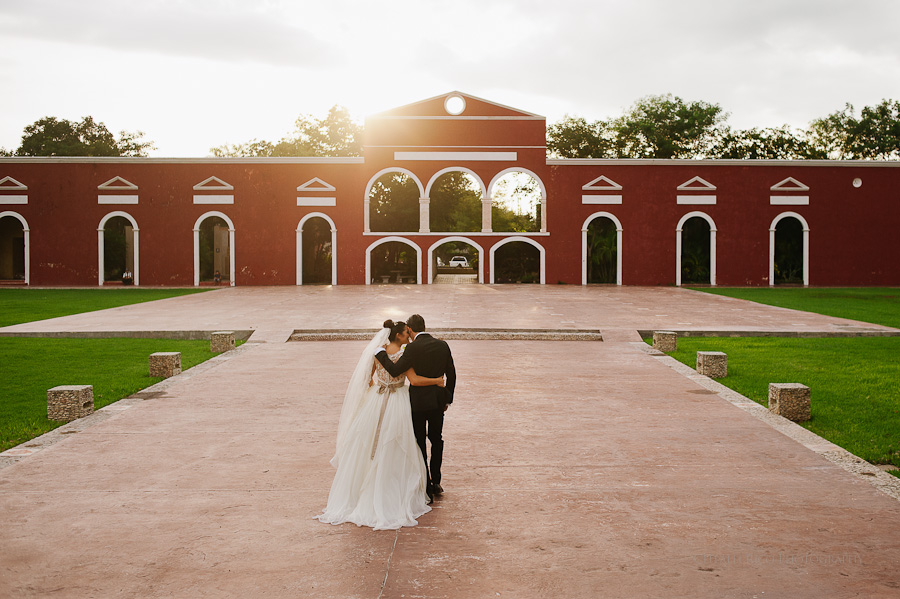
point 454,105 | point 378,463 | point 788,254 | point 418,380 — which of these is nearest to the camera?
point 378,463

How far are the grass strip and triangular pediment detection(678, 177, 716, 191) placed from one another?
1924cm

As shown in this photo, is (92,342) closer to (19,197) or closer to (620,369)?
(620,369)

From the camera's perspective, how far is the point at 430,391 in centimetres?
554

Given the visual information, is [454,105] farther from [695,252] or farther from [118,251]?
[118,251]

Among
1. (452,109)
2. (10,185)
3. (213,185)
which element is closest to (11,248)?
(10,185)

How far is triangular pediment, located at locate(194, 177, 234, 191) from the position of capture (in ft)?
108

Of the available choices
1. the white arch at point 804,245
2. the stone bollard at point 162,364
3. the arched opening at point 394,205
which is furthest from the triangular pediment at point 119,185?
the white arch at point 804,245

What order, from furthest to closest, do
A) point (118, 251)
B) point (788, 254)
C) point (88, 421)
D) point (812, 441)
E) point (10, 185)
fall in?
point (118, 251), point (788, 254), point (10, 185), point (88, 421), point (812, 441)

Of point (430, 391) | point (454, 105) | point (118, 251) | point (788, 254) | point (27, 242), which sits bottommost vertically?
point (430, 391)

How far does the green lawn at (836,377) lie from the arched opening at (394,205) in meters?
25.7

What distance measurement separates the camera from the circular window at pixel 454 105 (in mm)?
33000

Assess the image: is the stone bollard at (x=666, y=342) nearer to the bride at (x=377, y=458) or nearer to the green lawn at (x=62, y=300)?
the bride at (x=377, y=458)

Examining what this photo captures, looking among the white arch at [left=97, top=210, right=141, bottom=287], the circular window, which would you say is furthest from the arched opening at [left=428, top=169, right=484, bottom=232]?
the white arch at [left=97, top=210, right=141, bottom=287]

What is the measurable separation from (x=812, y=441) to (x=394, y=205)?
34399 mm
